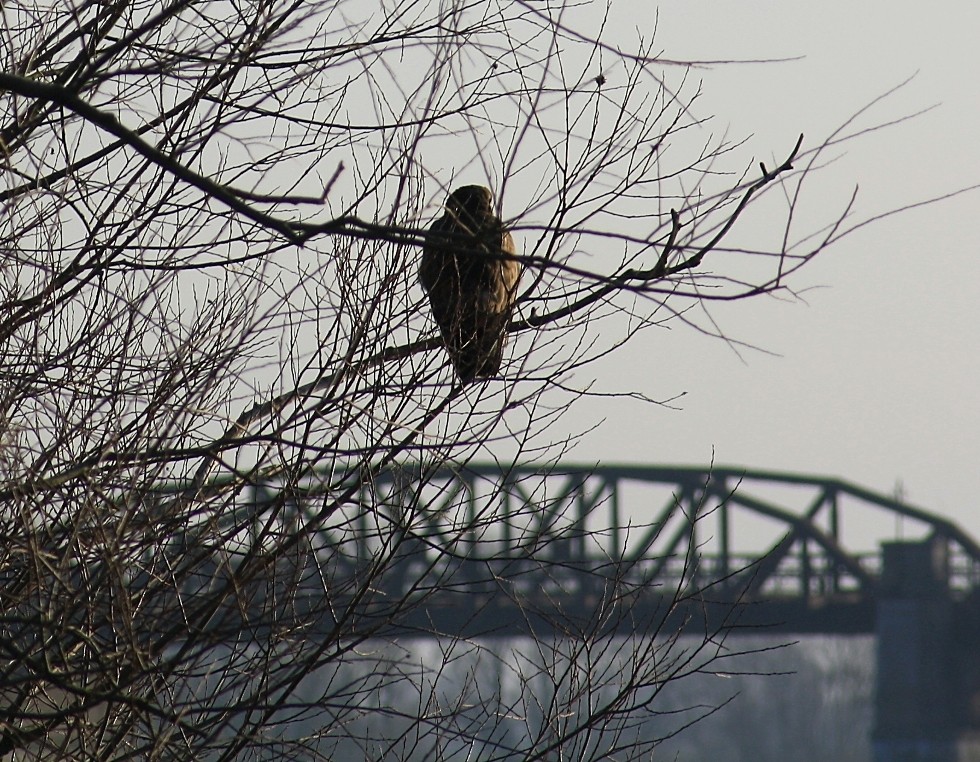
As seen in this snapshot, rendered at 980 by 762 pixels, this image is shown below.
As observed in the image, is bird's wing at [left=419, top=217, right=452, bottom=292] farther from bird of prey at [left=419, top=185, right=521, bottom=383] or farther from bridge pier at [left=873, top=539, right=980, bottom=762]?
bridge pier at [left=873, top=539, right=980, bottom=762]

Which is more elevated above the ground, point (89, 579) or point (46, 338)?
point (46, 338)

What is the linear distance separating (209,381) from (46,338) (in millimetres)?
1501

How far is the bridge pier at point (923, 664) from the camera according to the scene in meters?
32.1

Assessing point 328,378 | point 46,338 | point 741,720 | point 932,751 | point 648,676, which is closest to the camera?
point 328,378

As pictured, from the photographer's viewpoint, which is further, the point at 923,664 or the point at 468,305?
the point at 923,664

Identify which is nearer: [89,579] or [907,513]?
[89,579]

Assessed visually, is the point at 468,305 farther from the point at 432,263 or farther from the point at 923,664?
the point at 923,664

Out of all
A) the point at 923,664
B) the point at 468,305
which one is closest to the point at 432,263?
the point at 468,305

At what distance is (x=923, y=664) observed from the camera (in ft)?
106

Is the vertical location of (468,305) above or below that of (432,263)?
below

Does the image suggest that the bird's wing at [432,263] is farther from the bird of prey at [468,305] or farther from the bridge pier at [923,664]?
the bridge pier at [923,664]

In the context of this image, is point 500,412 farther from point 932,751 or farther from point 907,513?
point 907,513

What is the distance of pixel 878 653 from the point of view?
33281 millimetres

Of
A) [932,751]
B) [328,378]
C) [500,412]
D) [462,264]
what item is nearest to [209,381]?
[328,378]
